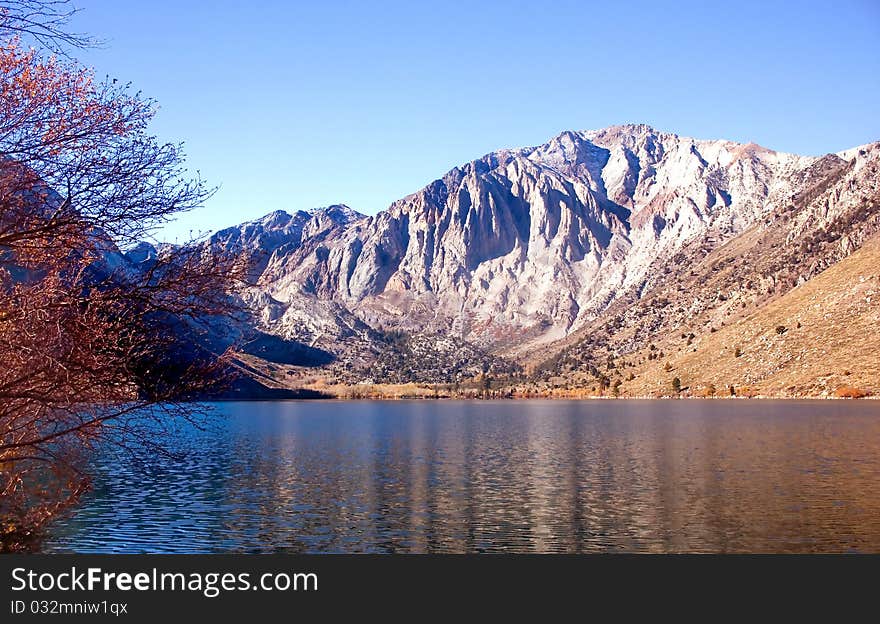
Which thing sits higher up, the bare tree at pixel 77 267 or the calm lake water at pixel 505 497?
the bare tree at pixel 77 267

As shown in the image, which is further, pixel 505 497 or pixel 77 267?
pixel 505 497

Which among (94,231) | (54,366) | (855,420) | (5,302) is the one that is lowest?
(855,420)

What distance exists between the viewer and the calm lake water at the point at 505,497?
46750mm

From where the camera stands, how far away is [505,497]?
6338 centimetres

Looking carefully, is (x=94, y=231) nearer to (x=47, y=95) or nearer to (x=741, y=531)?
(x=47, y=95)

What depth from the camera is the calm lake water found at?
153 feet

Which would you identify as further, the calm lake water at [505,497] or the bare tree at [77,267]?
the calm lake water at [505,497]

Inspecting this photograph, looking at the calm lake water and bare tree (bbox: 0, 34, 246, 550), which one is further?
the calm lake water

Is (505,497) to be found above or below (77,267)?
below

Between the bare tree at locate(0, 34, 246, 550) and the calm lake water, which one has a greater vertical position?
the bare tree at locate(0, 34, 246, 550)

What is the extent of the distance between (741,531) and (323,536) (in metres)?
25.5
